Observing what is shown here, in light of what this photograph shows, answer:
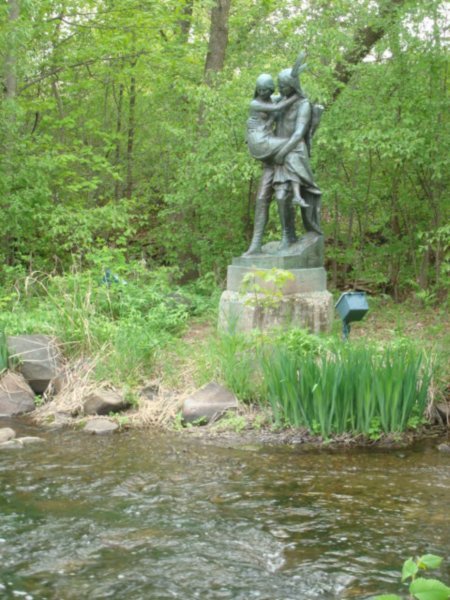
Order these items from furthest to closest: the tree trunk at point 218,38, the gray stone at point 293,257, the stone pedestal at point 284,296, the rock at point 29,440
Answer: the tree trunk at point 218,38, the gray stone at point 293,257, the stone pedestal at point 284,296, the rock at point 29,440

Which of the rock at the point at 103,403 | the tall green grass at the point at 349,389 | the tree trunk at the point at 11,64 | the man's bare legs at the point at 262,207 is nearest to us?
the tall green grass at the point at 349,389

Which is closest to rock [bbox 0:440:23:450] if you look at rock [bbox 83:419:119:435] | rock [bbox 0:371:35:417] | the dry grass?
rock [bbox 83:419:119:435]

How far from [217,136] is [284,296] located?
13.0 feet

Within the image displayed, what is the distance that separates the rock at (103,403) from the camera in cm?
719

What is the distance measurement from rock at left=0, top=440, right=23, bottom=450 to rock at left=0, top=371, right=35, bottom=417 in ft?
3.71

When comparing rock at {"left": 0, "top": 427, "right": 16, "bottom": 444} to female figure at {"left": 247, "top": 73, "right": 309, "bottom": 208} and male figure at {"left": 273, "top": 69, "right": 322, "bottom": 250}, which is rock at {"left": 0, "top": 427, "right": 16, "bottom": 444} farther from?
female figure at {"left": 247, "top": 73, "right": 309, "bottom": 208}

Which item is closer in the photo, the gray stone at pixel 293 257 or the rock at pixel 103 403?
the rock at pixel 103 403

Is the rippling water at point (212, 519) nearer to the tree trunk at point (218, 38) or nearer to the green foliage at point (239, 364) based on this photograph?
the green foliage at point (239, 364)

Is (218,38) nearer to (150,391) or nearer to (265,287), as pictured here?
(265,287)

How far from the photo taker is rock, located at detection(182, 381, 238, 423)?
22.6ft

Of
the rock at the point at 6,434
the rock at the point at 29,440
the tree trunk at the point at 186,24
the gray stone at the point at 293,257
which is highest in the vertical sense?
the tree trunk at the point at 186,24

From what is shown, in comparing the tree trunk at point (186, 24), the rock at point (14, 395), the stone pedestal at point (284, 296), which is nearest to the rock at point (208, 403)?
the stone pedestal at point (284, 296)

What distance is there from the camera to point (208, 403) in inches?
274

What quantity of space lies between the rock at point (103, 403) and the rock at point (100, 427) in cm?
22
